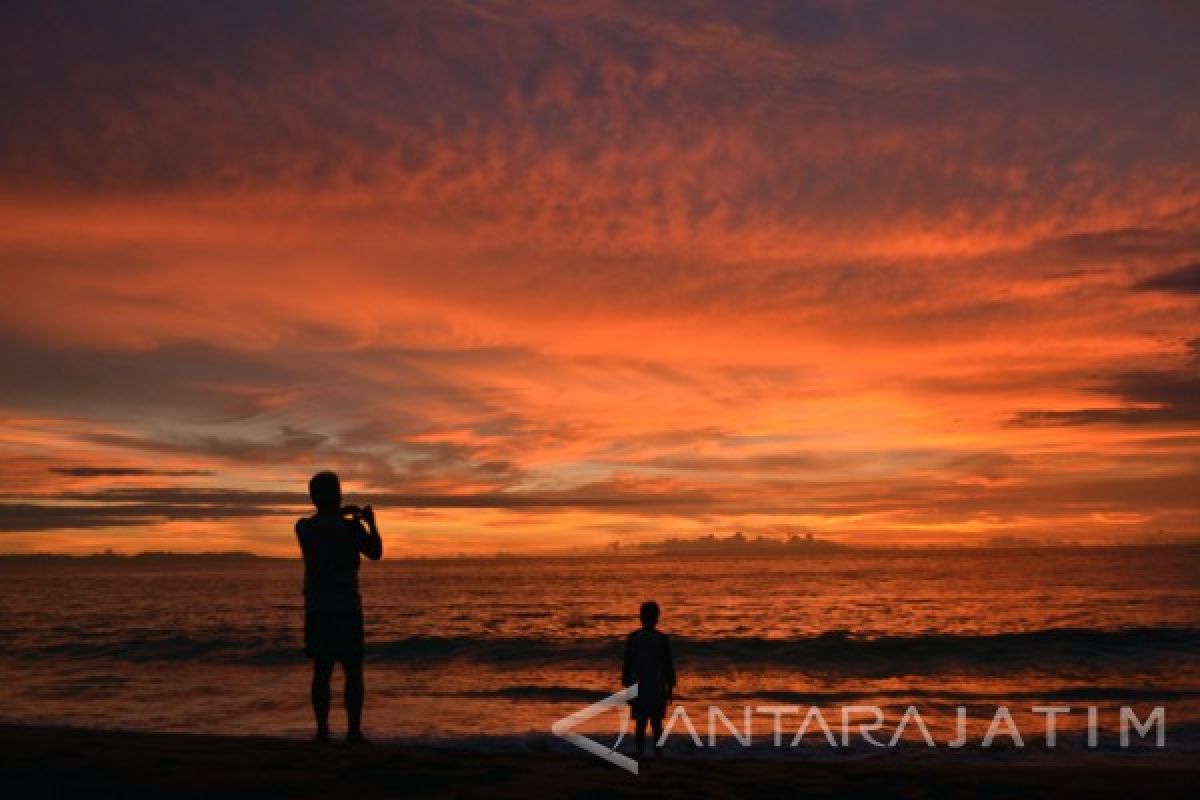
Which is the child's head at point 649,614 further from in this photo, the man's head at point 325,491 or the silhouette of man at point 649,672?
the man's head at point 325,491

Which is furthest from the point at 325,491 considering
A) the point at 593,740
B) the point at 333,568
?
the point at 593,740

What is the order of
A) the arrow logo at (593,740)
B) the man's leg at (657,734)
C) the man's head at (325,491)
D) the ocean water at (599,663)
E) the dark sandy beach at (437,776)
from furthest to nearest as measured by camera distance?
1. the ocean water at (599,663)
2. the man's leg at (657,734)
3. the arrow logo at (593,740)
4. the man's head at (325,491)
5. the dark sandy beach at (437,776)

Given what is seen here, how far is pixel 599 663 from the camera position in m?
29.2

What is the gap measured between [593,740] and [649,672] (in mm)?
5588

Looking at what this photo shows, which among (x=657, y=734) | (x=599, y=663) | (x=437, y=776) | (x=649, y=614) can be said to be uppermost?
(x=649, y=614)

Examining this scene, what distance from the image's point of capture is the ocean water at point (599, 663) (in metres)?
18.5

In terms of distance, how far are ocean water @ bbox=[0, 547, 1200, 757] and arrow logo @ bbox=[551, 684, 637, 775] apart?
19.9 inches

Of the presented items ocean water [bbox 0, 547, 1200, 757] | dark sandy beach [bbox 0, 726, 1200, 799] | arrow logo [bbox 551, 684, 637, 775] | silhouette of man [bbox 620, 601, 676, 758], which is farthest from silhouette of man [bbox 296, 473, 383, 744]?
ocean water [bbox 0, 547, 1200, 757]

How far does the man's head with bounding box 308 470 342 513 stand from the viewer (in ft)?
26.6

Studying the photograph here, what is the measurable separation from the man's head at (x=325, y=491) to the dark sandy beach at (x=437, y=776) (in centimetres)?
210

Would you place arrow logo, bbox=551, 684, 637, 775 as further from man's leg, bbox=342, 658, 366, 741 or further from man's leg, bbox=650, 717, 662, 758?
man's leg, bbox=342, 658, 366, 741

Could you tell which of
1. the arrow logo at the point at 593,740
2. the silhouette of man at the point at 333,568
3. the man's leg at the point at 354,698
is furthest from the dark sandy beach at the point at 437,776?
the silhouette of man at the point at 333,568

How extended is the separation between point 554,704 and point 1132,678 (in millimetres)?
15100

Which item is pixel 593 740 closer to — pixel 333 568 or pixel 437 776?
pixel 437 776
